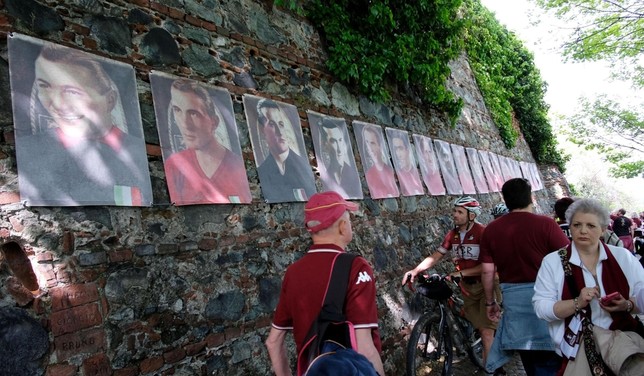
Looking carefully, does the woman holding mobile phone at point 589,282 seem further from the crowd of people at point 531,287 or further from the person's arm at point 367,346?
the person's arm at point 367,346

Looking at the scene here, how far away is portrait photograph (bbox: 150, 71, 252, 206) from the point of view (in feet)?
9.31

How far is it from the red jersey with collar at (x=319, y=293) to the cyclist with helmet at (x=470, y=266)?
230cm

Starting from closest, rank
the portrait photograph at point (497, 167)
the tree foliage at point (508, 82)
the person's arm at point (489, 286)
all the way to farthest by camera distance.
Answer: the person's arm at point (489, 286) → the portrait photograph at point (497, 167) → the tree foliage at point (508, 82)

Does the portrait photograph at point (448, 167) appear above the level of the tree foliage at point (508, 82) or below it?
below

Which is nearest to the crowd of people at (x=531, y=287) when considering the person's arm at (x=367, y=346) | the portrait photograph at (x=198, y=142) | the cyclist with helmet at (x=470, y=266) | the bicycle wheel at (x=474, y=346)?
the person's arm at (x=367, y=346)

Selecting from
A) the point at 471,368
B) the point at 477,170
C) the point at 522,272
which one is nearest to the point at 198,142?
the point at 522,272

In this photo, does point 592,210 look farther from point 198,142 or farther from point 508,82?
point 508,82

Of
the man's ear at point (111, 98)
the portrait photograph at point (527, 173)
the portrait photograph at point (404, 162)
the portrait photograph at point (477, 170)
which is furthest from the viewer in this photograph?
the portrait photograph at point (527, 173)

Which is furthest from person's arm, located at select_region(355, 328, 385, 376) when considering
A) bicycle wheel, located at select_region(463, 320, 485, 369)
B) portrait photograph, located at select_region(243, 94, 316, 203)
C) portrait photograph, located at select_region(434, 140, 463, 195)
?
portrait photograph, located at select_region(434, 140, 463, 195)

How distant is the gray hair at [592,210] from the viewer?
2.17 m

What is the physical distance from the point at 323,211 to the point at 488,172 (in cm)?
793

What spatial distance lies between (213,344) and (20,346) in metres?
1.10

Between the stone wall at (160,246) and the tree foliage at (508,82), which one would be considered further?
the tree foliage at (508,82)

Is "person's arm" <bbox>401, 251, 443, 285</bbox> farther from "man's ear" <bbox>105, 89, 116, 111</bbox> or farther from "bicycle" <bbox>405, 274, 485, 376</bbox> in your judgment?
"man's ear" <bbox>105, 89, 116, 111</bbox>
